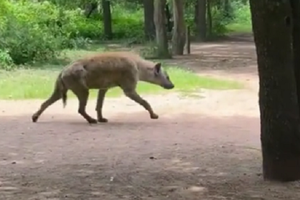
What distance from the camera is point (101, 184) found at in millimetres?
7137

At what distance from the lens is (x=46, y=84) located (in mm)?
18578

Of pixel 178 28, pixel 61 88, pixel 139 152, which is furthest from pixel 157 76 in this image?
pixel 178 28

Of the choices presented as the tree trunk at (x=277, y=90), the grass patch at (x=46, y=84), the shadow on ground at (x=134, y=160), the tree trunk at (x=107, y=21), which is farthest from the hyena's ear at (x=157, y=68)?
the tree trunk at (x=107, y=21)

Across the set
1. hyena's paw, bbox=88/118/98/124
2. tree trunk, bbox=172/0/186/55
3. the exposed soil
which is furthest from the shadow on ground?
tree trunk, bbox=172/0/186/55

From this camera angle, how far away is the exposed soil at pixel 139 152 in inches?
270

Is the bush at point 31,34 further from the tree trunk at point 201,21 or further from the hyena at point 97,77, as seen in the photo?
the tree trunk at point 201,21

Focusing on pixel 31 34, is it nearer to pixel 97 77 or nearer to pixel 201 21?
pixel 97 77

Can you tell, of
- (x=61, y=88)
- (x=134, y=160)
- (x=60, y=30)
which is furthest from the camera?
(x=60, y=30)

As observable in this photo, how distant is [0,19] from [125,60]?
12.4m

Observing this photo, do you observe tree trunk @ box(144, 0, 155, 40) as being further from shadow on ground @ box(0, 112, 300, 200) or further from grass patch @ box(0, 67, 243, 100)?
shadow on ground @ box(0, 112, 300, 200)

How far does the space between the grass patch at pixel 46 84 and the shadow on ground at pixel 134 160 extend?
3800 mm

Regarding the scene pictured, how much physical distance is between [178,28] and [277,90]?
21771 millimetres

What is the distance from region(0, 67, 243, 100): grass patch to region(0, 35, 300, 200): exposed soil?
938 mm

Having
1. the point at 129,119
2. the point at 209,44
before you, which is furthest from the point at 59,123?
the point at 209,44
